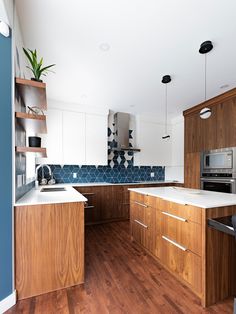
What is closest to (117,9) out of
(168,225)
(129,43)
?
(129,43)

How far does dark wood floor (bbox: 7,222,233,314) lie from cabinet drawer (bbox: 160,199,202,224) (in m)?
0.68

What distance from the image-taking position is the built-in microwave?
287 cm

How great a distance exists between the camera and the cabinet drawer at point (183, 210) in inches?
57.4

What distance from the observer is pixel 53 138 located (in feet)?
11.1

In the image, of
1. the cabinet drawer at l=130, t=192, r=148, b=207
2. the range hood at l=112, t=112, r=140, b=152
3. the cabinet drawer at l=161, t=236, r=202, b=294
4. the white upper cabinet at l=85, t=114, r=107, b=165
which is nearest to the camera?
the cabinet drawer at l=161, t=236, r=202, b=294

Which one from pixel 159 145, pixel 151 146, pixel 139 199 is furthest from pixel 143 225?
pixel 159 145

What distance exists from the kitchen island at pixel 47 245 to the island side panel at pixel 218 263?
114cm

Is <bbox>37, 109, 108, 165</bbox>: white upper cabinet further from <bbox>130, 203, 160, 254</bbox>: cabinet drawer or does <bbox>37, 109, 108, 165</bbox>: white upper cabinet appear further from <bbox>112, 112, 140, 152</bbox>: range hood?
<bbox>130, 203, 160, 254</bbox>: cabinet drawer

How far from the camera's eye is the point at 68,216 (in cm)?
163

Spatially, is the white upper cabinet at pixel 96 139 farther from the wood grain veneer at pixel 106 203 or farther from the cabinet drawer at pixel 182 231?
the cabinet drawer at pixel 182 231

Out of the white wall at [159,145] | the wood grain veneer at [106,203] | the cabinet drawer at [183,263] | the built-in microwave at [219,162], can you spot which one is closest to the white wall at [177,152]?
the white wall at [159,145]

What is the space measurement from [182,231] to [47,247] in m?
1.29

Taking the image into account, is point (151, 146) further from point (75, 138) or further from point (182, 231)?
point (182, 231)

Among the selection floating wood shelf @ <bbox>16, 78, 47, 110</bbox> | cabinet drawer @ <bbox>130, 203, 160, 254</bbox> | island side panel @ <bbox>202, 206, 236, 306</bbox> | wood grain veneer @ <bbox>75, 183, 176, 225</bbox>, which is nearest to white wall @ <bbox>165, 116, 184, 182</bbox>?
wood grain veneer @ <bbox>75, 183, 176, 225</bbox>
